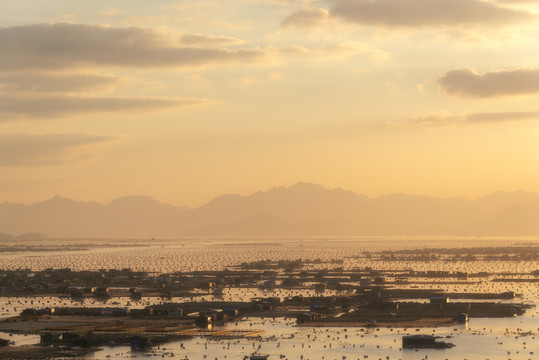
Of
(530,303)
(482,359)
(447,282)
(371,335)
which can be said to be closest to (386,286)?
(447,282)

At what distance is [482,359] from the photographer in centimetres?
8131

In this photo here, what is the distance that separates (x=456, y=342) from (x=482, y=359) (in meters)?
9.88

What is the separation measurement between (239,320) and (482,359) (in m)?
38.9

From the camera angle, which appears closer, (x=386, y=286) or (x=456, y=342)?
(x=456, y=342)

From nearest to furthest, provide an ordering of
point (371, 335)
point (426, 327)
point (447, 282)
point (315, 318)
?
point (371, 335) → point (426, 327) → point (315, 318) → point (447, 282)

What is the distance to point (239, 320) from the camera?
367 feet

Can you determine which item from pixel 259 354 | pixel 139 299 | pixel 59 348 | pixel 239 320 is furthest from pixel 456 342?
pixel 139 299

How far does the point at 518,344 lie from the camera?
90.1 metres

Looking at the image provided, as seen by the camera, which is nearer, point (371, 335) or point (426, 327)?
point (371, 335)

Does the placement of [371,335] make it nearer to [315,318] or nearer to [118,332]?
[315,318]

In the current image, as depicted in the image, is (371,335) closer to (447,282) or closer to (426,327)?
(426,327)

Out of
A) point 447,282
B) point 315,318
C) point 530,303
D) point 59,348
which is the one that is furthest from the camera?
point 447,282

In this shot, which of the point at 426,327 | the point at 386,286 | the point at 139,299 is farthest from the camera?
the point at 386,286

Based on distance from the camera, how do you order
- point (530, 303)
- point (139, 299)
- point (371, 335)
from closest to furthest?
point (371, 335) < point (530, 303) < point (139, 299)
